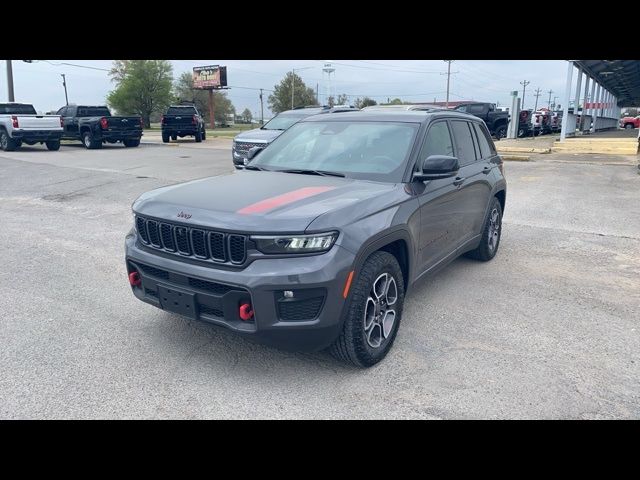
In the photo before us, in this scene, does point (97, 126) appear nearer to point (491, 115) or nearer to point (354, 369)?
point (491, 115)

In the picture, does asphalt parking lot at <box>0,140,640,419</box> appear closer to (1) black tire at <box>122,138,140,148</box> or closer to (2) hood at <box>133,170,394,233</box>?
(2) hood at <box>133,170,394,233</box>

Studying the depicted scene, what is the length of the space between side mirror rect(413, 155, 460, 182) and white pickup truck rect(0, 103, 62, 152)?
19.8 meters

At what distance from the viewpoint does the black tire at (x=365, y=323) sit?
325cm

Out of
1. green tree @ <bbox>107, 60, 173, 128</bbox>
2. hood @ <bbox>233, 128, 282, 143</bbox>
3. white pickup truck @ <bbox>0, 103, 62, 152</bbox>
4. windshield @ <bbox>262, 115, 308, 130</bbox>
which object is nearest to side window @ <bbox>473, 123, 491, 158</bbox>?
hood @ <bbox>233, 128, 282, 143</bbox>

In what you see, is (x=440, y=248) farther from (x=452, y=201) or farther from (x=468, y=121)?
(x=468, y=121)

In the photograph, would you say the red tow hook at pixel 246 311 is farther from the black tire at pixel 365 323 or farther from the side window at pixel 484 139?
the side window at pixel 484 139

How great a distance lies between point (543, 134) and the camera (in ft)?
117

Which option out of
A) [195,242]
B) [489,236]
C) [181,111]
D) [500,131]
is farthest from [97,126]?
[500,131]

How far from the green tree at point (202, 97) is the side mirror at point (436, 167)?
7430cm

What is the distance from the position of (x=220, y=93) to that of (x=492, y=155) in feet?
283

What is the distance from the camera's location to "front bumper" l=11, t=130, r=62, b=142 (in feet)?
63.7

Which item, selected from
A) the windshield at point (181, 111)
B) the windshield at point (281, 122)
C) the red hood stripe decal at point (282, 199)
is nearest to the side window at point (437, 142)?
the red hood stripe decal at point (282, 199)

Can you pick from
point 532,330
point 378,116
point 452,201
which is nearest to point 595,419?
point 532,330

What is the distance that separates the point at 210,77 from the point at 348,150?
2038 inches
